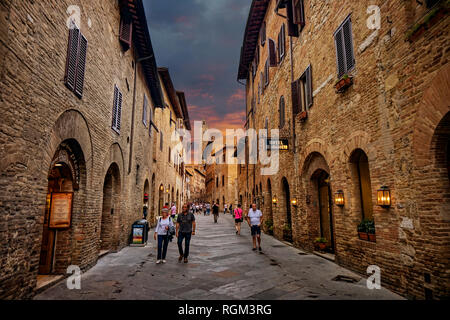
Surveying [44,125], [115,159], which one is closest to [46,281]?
[44,125]

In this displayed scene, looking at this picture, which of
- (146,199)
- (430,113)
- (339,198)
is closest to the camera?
(430,113)

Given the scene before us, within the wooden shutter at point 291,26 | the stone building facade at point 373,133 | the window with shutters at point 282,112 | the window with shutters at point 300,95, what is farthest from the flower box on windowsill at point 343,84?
the window with shutters at point 282,112

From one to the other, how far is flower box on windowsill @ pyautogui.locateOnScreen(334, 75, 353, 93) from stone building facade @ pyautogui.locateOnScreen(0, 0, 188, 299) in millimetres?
6478

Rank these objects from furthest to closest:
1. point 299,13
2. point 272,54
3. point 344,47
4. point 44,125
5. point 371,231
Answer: point 272,54, point 299,13, point 344,47, point 371,231, point 44,125

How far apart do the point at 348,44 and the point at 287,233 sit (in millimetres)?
8143

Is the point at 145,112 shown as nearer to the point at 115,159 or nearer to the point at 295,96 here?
the point at 115,159

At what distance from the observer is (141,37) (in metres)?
11.3

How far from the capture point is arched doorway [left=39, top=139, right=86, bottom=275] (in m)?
6.35

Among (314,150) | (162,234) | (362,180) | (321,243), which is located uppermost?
(314,150)

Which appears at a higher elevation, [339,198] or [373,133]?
[373,133]

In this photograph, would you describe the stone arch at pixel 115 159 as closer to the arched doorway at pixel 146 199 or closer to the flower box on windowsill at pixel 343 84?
the arched doorway at pixel 146 199

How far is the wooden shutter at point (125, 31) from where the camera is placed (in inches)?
378

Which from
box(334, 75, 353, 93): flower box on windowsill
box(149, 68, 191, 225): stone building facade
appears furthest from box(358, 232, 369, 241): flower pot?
box(149, 68, 191, 225): stone building facade

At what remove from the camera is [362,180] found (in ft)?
23.9
